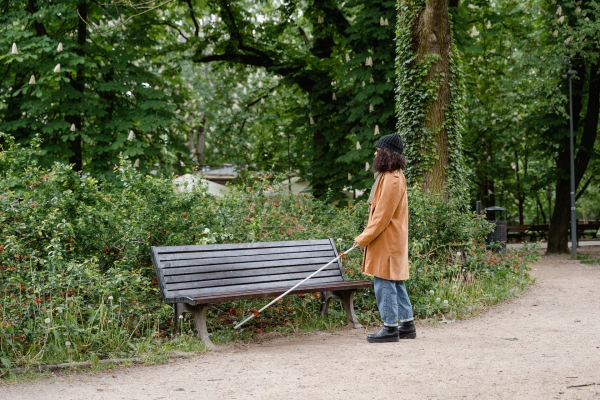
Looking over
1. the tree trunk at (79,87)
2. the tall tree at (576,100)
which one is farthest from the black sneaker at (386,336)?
the tall tree at (576,100)

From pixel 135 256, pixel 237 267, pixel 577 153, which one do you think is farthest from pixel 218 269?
pixel 577 153

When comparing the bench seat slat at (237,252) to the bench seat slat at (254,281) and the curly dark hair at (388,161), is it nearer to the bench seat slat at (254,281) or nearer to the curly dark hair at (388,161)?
the bench seat slat at (254,281)

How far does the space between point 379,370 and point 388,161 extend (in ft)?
6.60

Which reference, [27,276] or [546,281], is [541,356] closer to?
[27,276]

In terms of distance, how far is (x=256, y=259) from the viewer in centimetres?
721

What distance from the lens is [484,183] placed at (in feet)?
94.0

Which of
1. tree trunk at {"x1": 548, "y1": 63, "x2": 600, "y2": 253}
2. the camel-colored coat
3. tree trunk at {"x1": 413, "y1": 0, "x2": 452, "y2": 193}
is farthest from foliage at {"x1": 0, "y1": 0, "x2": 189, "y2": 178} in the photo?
tree trunk at {"x1": 548, "y1": 63, "x2": 600, "y2": 253}

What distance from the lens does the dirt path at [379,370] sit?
4.76 meters

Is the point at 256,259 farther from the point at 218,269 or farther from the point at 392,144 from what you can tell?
the point at 392,144

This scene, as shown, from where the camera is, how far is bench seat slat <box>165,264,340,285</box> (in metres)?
6.52

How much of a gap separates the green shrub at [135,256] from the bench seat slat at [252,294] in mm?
439

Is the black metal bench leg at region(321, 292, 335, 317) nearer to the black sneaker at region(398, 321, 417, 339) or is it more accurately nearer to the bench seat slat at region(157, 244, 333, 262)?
the bench seat slat at region(157, 244, 333, 262)

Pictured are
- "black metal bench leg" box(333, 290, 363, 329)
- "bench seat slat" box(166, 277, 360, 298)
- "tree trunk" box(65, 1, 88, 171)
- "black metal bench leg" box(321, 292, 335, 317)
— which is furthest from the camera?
"tree trunk" box(65, 1, 88, 171)

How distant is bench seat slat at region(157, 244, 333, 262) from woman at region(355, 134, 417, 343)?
1.17 m
